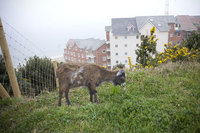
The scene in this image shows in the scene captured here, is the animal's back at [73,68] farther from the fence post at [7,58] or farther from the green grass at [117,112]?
the fence post at [7,58]

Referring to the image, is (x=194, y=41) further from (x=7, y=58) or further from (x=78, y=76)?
(x=7, y=58)

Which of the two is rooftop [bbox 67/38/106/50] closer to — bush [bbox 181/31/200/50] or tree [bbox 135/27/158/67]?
tree [bbox 135/27/158/67]

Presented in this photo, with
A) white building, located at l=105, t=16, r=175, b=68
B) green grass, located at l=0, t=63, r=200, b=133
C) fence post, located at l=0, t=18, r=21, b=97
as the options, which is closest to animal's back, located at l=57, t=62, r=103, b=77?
green grass, located at l=0, t=63, r=200, b=133

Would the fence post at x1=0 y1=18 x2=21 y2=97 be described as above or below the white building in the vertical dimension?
below

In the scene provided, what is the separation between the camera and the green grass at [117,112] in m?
3.54

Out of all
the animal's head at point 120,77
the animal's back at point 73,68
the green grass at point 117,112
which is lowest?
the green grass at point 117,112

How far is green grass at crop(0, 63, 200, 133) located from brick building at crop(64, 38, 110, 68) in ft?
60.3

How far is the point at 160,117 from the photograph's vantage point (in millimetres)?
3764

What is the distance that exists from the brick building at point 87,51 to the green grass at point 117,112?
18372 mm

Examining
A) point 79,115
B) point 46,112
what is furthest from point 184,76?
point 46,112

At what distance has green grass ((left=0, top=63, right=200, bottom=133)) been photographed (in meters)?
3.54

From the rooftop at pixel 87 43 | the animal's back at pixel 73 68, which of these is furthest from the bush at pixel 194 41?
the rooftop at pixel 87 43

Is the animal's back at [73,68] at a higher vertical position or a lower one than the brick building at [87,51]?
lower

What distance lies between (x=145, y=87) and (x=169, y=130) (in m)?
2.63
